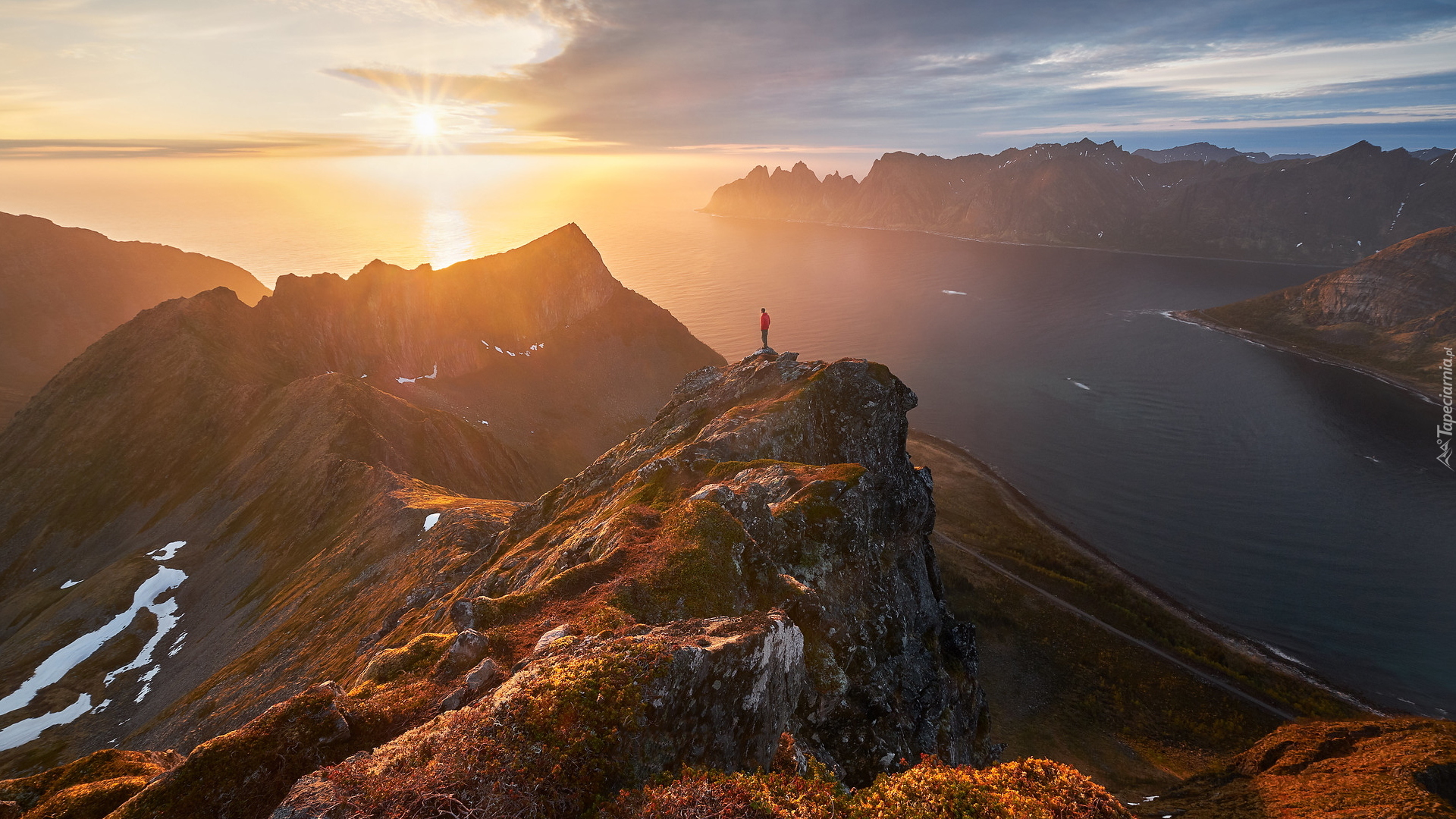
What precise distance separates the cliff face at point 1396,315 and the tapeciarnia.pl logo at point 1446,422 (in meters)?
1.89

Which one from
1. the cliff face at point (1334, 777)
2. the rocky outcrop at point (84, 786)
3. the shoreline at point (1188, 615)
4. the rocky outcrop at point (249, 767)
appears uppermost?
the rocky outcrop at point (249, 767)

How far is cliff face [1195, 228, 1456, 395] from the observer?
541 feet

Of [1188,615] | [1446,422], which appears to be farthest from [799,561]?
[1446,422]

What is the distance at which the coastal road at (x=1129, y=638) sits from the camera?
201ft

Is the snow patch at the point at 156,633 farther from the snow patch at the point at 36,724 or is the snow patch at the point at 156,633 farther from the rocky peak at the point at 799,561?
the rocky peak at the point at 799,561

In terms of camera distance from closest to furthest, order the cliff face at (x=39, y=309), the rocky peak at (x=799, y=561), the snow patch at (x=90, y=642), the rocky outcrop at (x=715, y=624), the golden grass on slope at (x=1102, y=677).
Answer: the rocky outcrop at (x=715, y=624) → the rocky peak at (x=799, y=561) → the golden grass on slope at (x=1102, y=677) → the snow patch at (x=90, y=642) → the cliff face at (x=39, y=309)

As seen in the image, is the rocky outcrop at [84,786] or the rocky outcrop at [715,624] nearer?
the rocky outcrop at [715,624]

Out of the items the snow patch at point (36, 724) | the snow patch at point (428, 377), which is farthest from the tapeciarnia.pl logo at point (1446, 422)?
the snow patch at point (428, 377)

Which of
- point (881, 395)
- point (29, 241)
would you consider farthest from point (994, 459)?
point (29, 241)

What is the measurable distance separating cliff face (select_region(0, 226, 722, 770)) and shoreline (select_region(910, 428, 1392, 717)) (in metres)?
83.6

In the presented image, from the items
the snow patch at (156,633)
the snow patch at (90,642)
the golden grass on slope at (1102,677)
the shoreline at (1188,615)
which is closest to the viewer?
the golden grass on slope at (1102,677)

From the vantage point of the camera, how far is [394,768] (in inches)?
506

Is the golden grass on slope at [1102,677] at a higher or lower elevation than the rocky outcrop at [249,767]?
lower

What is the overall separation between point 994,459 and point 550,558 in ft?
366
